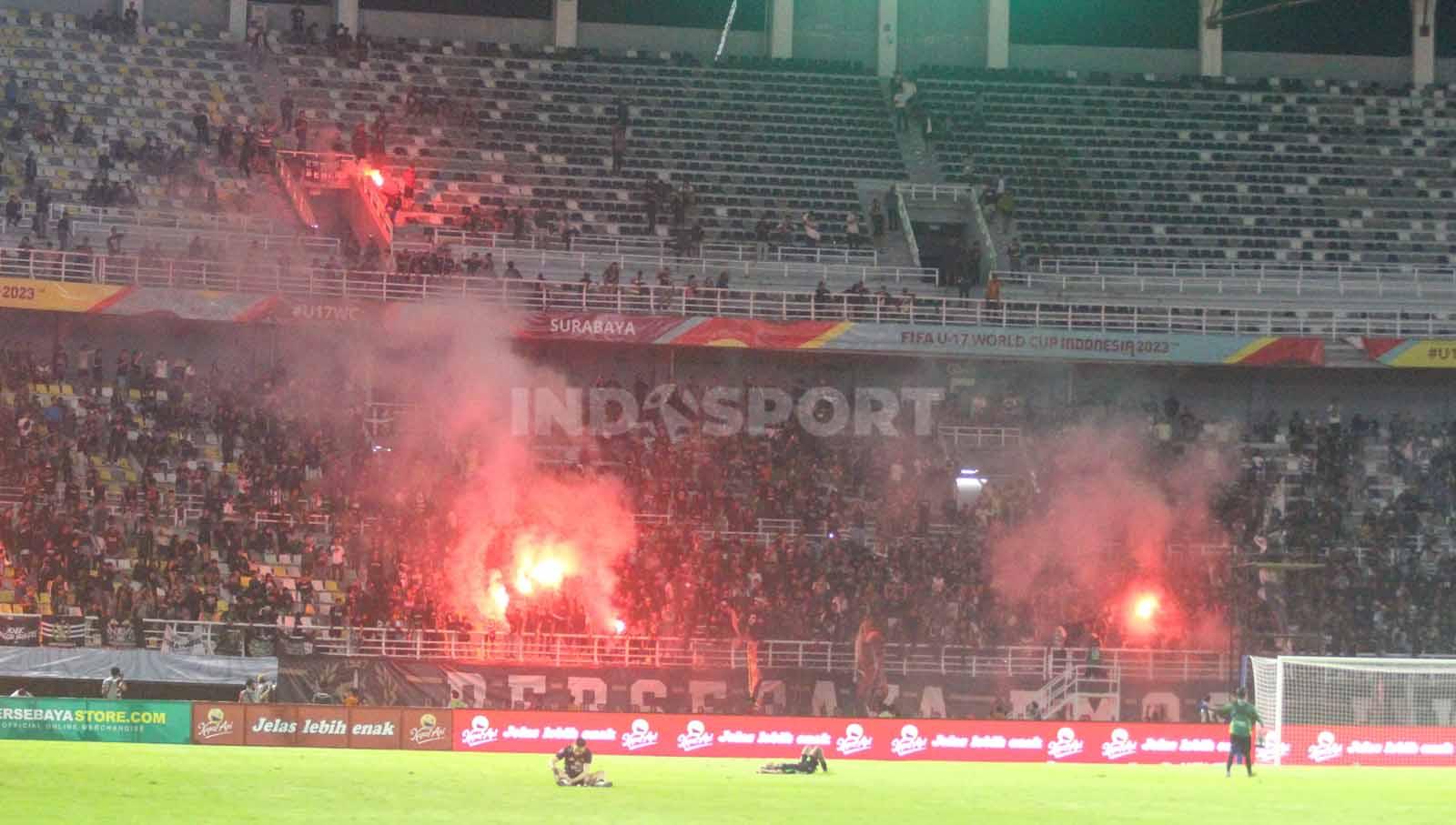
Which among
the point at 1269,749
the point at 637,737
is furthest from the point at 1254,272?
the point at 637,737

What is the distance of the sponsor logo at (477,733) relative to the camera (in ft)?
103

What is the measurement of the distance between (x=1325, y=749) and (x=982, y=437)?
13092mm

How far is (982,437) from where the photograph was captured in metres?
43.8

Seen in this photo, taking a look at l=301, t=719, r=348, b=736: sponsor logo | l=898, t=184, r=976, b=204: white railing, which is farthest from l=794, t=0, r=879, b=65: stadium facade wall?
l=301, t=719, r=348, b=736: sponsor logo

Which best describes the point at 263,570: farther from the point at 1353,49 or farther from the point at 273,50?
the point at 1353,49

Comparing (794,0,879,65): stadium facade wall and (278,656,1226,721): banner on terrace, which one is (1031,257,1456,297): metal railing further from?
(278,656,1226,721): banner on terrace

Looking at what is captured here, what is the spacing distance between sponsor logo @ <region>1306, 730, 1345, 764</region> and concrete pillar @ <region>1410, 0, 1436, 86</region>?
28.5 metres

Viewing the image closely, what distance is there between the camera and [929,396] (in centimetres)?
4447

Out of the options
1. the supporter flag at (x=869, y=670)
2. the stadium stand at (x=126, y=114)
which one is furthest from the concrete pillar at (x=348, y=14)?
the supporter flag at (x=869, y=670)

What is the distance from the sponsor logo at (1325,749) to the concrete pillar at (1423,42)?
2852 cm

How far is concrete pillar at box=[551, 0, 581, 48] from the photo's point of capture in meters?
53.5

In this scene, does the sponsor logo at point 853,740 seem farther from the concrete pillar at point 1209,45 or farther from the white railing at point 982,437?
the concrete pillar at point 1209,45

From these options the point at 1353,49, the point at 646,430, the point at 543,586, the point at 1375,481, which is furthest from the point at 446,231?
the point at 1353,49

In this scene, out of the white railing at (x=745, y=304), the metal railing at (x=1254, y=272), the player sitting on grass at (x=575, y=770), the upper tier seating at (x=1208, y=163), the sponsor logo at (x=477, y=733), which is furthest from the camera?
the upper tier seating at (x=1208, y=163)
